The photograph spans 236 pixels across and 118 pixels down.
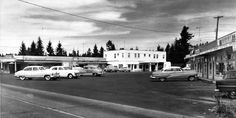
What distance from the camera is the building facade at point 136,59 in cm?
9331

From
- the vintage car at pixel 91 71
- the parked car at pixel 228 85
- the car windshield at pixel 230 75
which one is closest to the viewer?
the parked car at pixel 228 85

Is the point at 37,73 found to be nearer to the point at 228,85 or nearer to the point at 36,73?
the point at 36,73

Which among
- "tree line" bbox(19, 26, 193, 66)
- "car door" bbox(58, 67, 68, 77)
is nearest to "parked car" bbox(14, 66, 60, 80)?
→ "car door" bbox(58, 67, 68, 77)

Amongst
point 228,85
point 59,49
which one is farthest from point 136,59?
point 228,85

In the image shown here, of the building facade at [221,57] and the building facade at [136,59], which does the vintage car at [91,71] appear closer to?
the building facade at [221,57]

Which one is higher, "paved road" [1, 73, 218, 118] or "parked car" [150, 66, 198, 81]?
"parked car" [150, 66, 198, 81]

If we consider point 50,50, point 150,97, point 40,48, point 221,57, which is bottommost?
point 150,97

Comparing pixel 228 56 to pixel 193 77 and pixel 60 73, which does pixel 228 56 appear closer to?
pixel 193 77

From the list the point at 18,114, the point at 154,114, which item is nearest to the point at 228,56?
the point at 154,114

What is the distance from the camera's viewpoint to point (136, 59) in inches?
3782

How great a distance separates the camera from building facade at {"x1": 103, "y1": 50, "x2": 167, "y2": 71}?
306 feet

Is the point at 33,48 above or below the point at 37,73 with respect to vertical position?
above

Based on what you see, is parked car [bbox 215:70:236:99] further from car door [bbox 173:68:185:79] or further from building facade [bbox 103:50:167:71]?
building facade [bbox 103:50:167:71]

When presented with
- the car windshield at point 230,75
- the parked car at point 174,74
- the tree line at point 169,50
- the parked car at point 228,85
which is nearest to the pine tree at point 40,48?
the tree line at point 169,50
